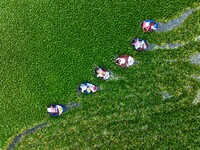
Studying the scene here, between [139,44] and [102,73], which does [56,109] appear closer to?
A: [102,73]

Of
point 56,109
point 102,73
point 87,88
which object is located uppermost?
point 102,73

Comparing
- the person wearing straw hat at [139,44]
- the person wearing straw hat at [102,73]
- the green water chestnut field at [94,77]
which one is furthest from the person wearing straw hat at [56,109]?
the person wearing straw hat at [139,44]

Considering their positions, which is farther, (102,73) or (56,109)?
(56,109)

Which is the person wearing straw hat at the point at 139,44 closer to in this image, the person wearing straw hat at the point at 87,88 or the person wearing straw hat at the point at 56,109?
the person wearing straw hat at the point at 87,88

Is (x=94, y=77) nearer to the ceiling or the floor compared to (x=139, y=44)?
nearer to the floor

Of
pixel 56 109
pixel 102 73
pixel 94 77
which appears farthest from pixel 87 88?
pixel 56 109

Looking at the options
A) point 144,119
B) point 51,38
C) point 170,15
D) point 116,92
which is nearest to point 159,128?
point 144,119

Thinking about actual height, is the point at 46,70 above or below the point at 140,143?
above

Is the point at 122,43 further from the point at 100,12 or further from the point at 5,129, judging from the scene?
the point at 5,129
